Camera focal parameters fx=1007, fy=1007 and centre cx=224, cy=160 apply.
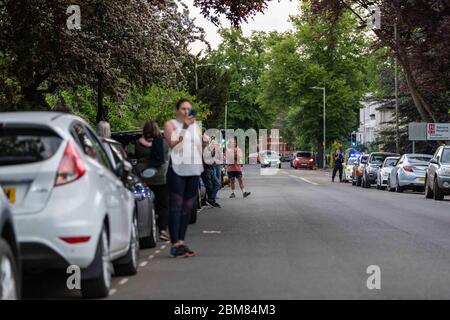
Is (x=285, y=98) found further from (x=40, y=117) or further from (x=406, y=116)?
(x=40, y=117)

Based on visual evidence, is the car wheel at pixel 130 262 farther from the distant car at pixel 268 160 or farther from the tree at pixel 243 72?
the tree at pixel 243 72

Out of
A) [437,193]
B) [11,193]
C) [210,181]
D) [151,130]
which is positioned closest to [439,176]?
[437,193]

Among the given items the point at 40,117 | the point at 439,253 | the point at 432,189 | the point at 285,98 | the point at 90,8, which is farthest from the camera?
the point at 285,98

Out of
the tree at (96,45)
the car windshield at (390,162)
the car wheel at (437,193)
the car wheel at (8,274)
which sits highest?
the tree at (96,45)

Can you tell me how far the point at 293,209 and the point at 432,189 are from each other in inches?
364

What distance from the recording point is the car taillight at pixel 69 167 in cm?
821

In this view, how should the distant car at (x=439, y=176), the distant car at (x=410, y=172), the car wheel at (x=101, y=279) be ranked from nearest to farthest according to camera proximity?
the car wheel at (x=101, y=279)
the distant car at (x=439, y=176)
the distant car at (x=410, y=172)

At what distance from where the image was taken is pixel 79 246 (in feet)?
26.9

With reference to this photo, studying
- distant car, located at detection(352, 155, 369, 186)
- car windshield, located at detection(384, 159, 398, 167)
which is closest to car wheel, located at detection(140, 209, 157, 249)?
car windshield, located at detection(384, 159, 398, 167)

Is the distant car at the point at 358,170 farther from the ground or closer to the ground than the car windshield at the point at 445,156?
closer to the ground

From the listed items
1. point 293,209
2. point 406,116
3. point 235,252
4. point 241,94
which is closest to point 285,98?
point 241,94

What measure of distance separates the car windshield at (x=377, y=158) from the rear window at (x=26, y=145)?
125ft

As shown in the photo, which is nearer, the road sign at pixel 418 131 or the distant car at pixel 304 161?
the road sign at pixel 418 131

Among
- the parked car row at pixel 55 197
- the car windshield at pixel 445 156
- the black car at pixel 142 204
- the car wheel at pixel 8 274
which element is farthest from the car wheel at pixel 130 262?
the car windshield at pixel 445 156
